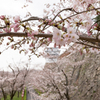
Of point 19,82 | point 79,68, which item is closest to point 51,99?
point 79,68

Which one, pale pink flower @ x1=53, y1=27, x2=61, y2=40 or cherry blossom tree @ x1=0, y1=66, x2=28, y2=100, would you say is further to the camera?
cherry blossom tree @ x1=0, y1=66, x2=28, y2=100

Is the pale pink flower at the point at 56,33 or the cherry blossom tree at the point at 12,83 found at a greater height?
the pale pink flower at the point at 56,33

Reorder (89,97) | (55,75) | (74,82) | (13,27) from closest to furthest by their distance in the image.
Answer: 1. (13,27)
2. (89,97)
3. (55,75)
4. (74,82)

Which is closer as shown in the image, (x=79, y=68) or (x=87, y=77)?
(x=87, y=77)

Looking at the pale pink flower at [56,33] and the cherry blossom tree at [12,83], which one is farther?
the cherry blossom tree at [12,83]

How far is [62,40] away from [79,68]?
936cm

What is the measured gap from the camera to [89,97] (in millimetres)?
6742

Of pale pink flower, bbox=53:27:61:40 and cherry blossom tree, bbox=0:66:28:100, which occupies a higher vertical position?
pale pink flower, bbox=53:27:61:40

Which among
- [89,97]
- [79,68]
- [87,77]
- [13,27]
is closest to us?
[13,27]

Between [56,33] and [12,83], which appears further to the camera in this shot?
[12,83]

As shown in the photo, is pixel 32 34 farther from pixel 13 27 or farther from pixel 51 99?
pixel 51 99

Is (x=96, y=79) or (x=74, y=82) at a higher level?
(x=96, y=79)

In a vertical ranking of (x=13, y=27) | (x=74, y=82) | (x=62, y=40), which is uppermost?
(x=13, y=27)

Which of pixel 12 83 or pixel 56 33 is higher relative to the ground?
pixel 56 33
